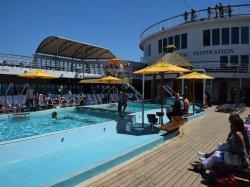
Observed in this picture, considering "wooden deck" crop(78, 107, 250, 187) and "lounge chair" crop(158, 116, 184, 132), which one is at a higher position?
"lounge chair" crop(158, 116, 184, 132)

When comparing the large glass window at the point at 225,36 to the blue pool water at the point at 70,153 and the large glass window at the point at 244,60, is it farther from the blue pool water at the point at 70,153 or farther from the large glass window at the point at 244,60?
the blue pool water at the point at 70,153

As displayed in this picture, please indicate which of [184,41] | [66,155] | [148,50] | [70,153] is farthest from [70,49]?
[66,155]

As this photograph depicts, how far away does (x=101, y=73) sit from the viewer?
26828 millimetres

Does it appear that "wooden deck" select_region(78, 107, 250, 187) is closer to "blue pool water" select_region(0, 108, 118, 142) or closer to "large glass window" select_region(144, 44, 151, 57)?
"blue pool water" select_region(0, 108, 118, 142)

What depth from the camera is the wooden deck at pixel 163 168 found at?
A: 4.44 metres

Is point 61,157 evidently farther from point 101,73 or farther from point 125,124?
point 101,73

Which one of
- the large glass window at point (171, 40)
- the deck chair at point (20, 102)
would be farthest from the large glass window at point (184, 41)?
the deck chair at point (20, 102)

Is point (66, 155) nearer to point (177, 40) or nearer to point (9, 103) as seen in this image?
point (9, 103)

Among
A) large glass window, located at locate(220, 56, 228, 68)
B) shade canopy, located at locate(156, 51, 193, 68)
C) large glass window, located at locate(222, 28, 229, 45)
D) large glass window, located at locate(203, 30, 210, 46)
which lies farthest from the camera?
large glass window, located at locate(203, 30, 210, 46)

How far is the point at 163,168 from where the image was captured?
518 centimetres

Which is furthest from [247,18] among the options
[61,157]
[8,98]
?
[61,157]

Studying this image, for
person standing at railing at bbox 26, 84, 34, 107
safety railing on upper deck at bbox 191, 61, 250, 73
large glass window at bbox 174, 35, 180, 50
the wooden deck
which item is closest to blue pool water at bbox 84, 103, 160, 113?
person standing at railing at bbox 26, 84, 34, 107

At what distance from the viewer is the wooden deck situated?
14.6 ft

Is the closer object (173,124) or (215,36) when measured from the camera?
(173,124)
